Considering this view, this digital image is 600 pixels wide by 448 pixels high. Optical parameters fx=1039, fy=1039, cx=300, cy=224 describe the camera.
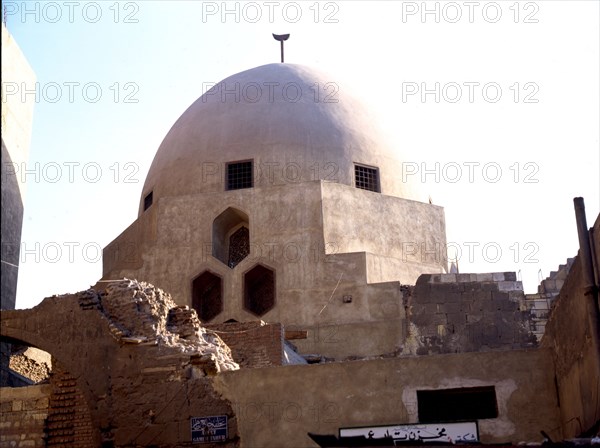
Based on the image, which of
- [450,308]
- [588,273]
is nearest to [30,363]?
[450,308]

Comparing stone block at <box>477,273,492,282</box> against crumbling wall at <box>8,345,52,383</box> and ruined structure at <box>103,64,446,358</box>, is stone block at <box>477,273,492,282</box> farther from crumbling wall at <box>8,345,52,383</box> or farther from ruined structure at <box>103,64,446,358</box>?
crumbling wall at <box>8,345,52,383</box>

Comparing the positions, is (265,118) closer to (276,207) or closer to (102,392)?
(276,207)

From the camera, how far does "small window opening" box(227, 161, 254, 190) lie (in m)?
20.7

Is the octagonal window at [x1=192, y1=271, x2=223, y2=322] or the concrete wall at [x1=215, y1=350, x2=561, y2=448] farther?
the octagonal window at [x1=192, y1=271, x2=223, y2=322]

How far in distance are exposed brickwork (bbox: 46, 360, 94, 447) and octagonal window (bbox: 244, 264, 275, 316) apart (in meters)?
6.95

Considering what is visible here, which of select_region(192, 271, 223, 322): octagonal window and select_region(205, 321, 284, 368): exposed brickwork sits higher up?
select_region(192, 271, 223, 322): octagonal window

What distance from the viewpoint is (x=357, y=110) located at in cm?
2188

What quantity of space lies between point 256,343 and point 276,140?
6.39 metres

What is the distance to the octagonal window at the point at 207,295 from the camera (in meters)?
20.0

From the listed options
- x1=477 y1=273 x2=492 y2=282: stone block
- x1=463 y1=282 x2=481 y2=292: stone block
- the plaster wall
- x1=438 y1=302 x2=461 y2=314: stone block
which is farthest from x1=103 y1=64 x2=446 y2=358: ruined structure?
the plaster wall

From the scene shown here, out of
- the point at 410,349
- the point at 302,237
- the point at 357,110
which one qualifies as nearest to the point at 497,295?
the point at 410,349

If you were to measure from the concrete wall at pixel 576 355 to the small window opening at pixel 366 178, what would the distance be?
925 centimetres

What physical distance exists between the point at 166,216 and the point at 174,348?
8.11m

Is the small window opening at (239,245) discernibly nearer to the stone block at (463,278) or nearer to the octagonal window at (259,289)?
the octagonal window at (259,289)
